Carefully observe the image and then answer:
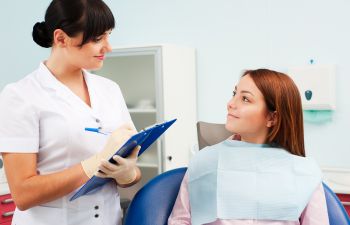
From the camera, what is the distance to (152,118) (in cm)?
321

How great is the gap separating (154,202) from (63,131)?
0.37 m

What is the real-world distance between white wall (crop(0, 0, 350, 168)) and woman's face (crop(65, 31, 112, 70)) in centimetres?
178

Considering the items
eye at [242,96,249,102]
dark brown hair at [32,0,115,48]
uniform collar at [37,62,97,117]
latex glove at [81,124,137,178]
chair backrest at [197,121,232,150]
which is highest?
dark brown hair at [32,0,115,48]

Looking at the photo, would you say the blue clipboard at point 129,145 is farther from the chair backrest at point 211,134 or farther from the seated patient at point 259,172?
the chair backrest at point 211,134

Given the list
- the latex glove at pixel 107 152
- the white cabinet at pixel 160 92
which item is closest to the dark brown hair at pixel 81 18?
the latex glove at pixel 107 152

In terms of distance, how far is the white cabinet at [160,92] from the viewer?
2873mm

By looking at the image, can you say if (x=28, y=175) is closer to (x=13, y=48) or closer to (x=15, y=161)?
(x=15, y=161)

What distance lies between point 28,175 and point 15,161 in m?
0.06

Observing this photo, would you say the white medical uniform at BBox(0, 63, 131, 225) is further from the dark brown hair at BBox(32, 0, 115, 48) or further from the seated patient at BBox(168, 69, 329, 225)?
the seated patient at BBox(168, 69, 329, 225)

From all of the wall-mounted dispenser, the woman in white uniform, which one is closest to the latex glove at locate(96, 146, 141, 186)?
the woman in white uniform

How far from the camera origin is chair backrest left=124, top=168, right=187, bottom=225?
1.33 meters

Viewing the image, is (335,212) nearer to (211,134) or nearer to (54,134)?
(211,134)

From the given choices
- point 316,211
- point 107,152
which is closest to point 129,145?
point 107,152

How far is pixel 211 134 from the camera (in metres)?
1.73
